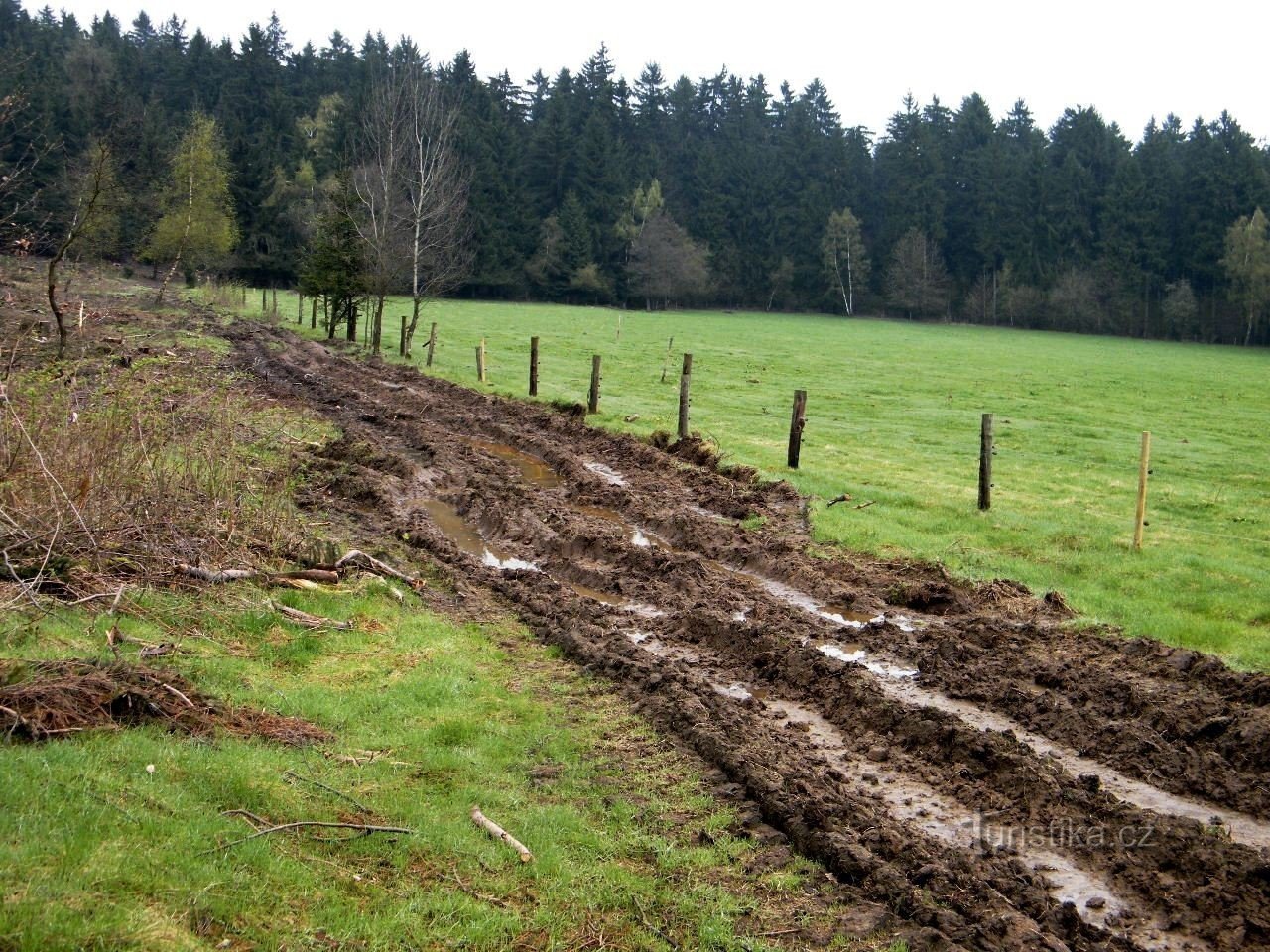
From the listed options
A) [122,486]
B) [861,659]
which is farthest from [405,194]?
[861,659]

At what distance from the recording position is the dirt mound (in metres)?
5.91

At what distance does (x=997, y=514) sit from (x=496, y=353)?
28157mm

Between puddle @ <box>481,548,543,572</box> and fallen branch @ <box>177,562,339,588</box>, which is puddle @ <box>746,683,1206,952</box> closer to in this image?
fallen branch @ <box>177,562,339,588</box>

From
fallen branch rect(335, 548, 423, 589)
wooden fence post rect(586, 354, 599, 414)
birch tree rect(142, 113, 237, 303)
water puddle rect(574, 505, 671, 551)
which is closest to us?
fallen branch rect(335, 548, 423, 589)

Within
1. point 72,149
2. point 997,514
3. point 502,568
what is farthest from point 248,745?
point 72,149

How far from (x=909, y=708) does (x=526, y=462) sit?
42.6ft

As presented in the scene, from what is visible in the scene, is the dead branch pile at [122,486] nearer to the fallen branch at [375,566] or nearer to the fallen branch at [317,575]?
the fallen branch at [317,575]

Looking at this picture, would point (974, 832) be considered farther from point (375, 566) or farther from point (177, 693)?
point (375, 566)

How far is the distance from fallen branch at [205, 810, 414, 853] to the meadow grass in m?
0.05

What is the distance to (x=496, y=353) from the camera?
4138 centimetres

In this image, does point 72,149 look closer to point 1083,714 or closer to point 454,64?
point 454,64

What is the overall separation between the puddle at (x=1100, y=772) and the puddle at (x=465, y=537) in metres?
5.61

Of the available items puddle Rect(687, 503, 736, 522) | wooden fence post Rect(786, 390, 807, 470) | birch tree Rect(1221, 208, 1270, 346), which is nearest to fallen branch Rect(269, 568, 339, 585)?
puddle Rect(687, 503, 736, 522)

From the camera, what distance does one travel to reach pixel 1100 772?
7387mm
